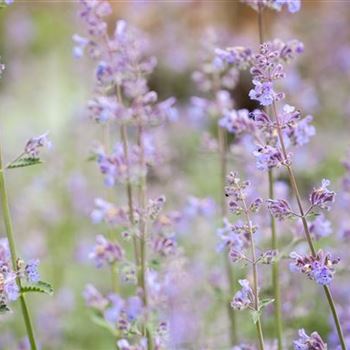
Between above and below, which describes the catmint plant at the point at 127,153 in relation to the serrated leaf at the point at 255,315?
above

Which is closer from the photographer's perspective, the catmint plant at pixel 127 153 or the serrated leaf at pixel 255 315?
the serrated leaf at pixel 255 315

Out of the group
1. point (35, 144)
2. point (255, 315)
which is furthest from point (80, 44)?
point (255, 315)

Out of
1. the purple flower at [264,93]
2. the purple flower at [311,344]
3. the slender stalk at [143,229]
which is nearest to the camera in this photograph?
the purple flower at [264,93]

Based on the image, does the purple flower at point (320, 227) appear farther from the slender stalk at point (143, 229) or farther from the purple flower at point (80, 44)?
the purple flower at point (80, 44)

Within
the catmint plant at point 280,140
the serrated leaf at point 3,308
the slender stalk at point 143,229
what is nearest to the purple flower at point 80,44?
the slender stalk at point 143,229

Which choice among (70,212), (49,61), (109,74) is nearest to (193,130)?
(70,212)

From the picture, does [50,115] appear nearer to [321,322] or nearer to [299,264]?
[321,322]
